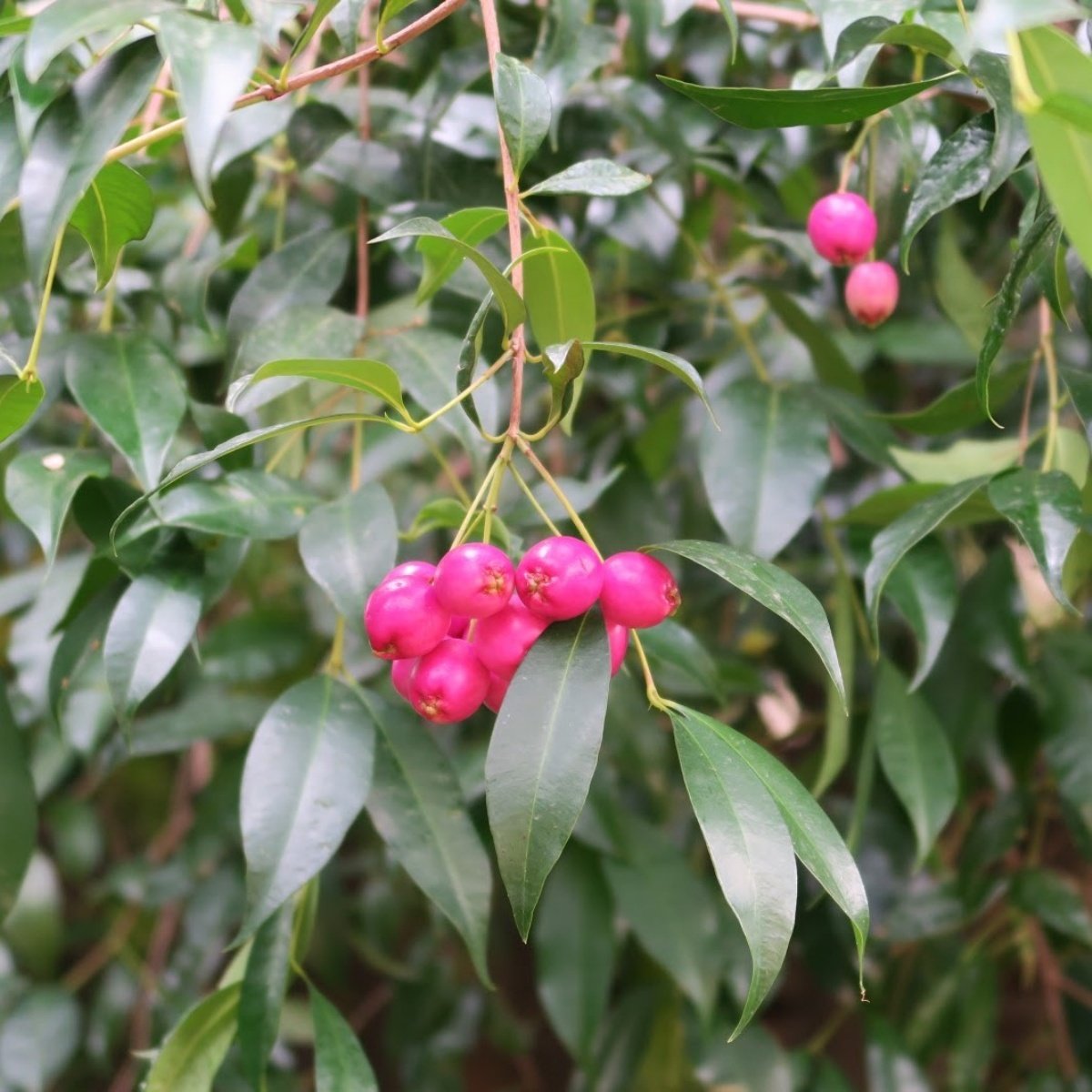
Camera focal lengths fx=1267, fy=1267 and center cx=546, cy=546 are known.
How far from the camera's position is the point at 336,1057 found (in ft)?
2.01

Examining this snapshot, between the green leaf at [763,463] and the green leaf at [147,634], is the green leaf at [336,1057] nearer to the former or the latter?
the green leaf at [147,634]

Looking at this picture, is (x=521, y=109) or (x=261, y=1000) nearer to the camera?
(x=521, y=109)

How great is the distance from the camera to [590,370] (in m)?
0.88

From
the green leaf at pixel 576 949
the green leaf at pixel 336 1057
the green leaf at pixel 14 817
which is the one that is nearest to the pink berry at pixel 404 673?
the green leaf at pixel 336 1057

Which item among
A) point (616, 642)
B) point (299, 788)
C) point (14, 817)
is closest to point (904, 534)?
point (616, 642)

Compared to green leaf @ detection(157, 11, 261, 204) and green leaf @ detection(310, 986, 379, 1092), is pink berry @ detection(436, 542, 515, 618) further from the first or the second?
green leaf @ detection(310, 986, 379, 1092)

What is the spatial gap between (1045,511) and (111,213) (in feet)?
1.39

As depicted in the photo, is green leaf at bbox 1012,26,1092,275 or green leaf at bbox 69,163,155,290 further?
green leaf at bbox 69,163,155,290

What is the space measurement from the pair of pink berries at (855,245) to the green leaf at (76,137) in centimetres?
33

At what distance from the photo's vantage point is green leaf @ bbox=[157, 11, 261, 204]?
0.36m

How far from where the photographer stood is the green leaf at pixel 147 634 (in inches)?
22.6

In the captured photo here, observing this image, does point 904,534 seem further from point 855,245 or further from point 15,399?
point 15,399

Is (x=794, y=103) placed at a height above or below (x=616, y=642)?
above

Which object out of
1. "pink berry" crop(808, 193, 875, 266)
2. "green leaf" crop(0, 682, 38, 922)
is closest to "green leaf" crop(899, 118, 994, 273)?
"pink berry" crop(808, 193, 875, 266)
